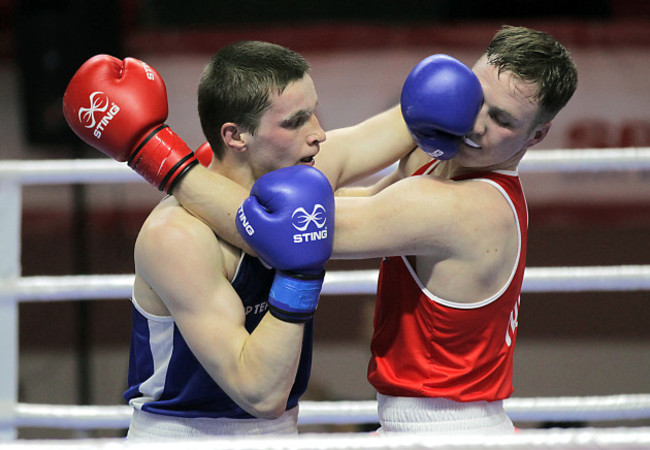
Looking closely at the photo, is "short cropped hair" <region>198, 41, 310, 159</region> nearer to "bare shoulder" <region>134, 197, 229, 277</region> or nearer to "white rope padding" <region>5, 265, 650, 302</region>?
"bare shoulder" <region>134, 197, 229, 277</region>

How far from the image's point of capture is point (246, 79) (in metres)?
1.59

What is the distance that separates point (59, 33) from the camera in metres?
4.23

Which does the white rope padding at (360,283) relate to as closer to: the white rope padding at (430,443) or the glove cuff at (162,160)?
the glove cuff at (162,160)

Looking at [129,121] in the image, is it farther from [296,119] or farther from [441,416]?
[441,416]

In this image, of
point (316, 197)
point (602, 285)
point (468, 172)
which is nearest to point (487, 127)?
point (468, 172)

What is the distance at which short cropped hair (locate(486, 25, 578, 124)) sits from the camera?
1.52 m

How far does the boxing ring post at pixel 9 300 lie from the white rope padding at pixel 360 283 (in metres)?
0.03

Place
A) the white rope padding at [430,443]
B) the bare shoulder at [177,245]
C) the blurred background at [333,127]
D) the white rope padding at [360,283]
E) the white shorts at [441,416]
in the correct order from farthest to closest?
the blurred background at [333,127], the white rope padding at [360,283], the white shorts at [441,416], the bare shoulder at [177,245], the white rope padding at [430,443]

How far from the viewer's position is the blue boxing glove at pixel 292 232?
1.43 metres

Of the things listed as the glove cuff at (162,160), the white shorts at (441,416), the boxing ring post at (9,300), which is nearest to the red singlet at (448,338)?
the white shorts at (441,416)

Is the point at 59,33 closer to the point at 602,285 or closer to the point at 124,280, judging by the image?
the point at 124,280

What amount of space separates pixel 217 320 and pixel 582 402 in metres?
1.25

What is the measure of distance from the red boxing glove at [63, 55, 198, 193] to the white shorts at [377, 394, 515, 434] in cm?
65

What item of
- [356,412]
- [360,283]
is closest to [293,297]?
[360,283]
